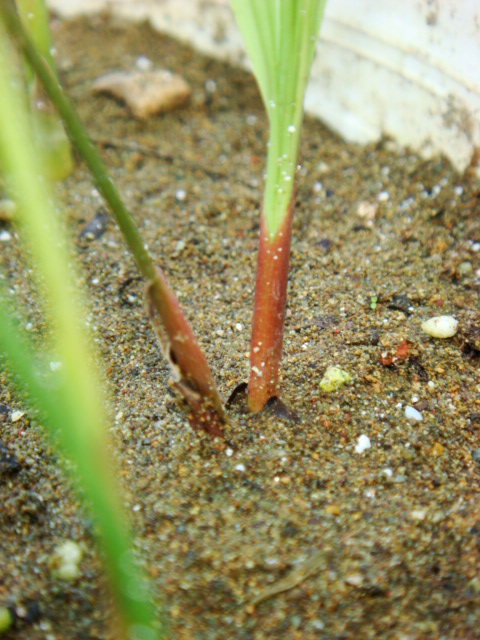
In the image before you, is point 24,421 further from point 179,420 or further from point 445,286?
point 445,286

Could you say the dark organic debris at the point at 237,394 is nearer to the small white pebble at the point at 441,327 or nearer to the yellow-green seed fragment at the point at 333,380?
the yellow-green seed fragment at the point at 333,380

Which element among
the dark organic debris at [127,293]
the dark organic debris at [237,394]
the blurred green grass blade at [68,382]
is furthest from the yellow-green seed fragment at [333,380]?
the blurred green grass blade at [68,382]

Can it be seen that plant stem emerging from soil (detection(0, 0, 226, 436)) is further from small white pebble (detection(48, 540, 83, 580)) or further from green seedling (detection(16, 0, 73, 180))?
green seedling (detection(16, 0, 73, 180))

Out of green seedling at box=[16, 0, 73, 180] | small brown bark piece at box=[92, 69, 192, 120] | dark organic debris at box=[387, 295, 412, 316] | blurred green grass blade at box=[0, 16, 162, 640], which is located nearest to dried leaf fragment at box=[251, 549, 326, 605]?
blurred green grass blade at box=[0, 16, 162, 640]

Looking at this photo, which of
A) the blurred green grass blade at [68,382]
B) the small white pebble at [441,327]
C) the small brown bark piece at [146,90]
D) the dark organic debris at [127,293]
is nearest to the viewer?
the blurred green grass blade at [68,382]

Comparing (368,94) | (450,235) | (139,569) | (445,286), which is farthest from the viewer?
(368,94)

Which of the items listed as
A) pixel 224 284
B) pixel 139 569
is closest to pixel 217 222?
pixel 224 284

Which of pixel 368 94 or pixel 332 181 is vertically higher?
pixel 368 94

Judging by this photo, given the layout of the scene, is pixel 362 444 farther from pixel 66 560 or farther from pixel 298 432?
pixel 66 560
